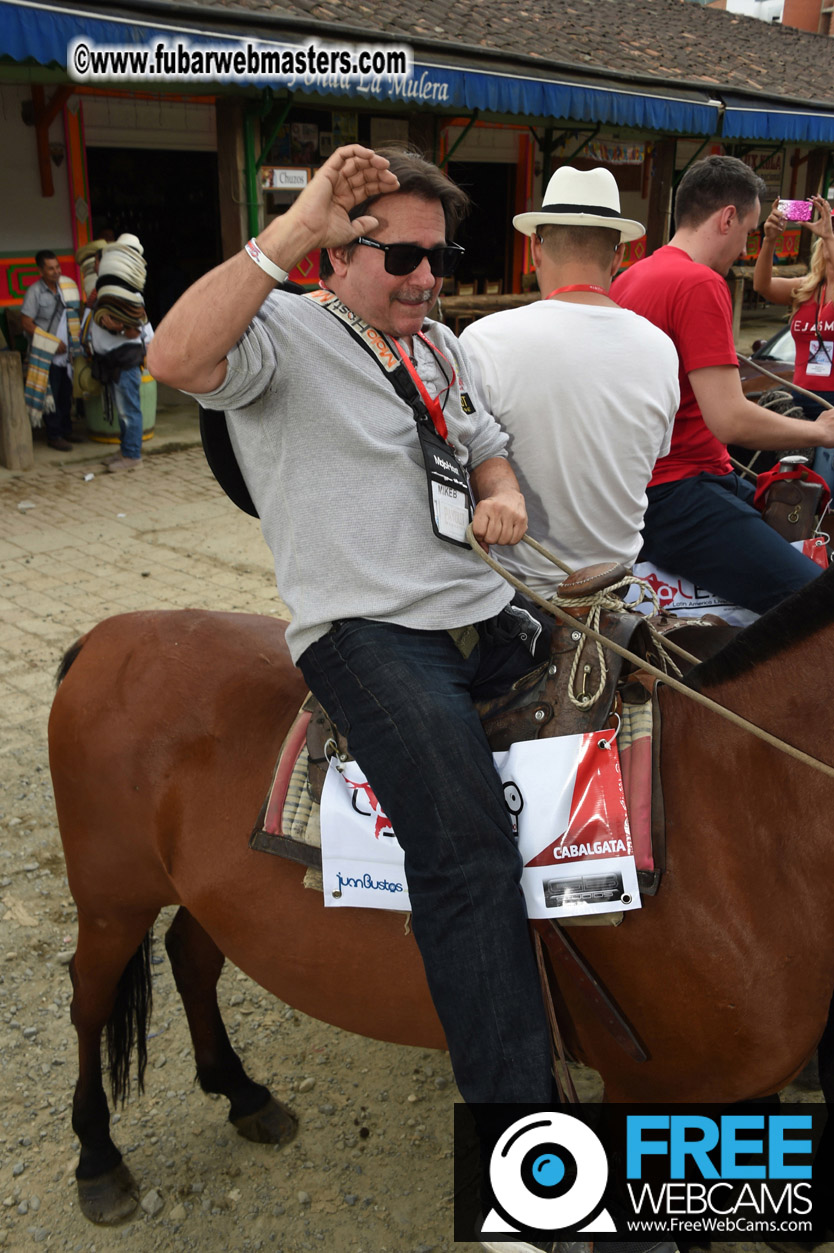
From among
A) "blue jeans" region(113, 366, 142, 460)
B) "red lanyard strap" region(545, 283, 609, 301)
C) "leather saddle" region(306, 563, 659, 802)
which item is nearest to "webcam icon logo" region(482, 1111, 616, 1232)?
"leather saddle" region(306, 563, 659, 802)

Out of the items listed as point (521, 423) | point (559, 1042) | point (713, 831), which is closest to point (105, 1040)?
point (559, 1042)

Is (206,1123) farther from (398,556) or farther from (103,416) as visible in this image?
(103,416)

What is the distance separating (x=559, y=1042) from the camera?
2.15 metres

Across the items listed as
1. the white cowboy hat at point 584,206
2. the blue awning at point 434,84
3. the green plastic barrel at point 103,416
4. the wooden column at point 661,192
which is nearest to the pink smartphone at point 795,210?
the white cowboy hat at point 584,206

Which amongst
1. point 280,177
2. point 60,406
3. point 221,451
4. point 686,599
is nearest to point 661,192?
point 280,177

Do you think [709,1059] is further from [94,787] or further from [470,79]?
[470,79]

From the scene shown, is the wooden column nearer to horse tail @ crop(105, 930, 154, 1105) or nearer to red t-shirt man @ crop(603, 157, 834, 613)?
red t-shirt man @ crop(603, 157, 834, 613)

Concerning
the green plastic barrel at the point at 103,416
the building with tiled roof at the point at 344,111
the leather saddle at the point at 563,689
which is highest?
the building with tiled roof at the point at 344,111

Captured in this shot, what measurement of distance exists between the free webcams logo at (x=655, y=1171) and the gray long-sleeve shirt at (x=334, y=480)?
1105mm

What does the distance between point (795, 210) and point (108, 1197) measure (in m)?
5.12

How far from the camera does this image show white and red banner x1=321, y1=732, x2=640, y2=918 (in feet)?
6.89

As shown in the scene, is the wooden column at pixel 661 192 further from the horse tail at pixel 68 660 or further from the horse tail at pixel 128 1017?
the horse tail at pixel 128 1017

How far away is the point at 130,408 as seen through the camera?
10.1 meters

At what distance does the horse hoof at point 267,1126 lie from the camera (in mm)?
3070
